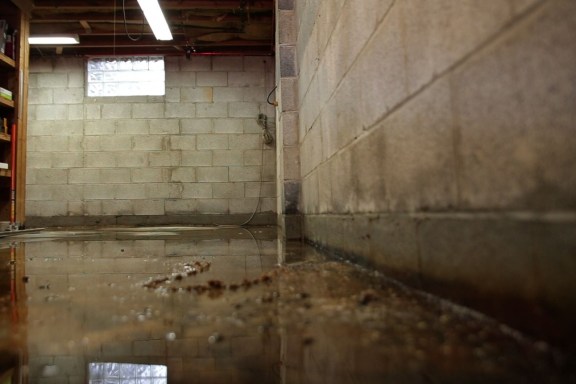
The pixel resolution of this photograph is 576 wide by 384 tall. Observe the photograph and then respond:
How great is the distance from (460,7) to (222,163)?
6.21 metres

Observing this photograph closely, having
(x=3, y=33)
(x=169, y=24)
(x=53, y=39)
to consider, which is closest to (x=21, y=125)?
(x=3, y=33)

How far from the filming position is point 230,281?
1.40m

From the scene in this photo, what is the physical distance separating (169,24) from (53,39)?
5.43ft

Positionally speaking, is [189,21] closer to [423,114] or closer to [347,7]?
[347,7]

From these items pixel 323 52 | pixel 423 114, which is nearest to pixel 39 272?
pixel 423 114

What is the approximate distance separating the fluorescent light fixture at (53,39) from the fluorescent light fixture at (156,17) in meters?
1.35

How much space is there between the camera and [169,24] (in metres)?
6.15

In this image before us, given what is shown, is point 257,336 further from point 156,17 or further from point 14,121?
point 156,17

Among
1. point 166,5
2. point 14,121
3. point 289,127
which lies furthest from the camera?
point 166,5

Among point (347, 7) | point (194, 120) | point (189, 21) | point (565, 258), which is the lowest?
point (565, 258)

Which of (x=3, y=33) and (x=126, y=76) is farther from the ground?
(x=126, y=76)

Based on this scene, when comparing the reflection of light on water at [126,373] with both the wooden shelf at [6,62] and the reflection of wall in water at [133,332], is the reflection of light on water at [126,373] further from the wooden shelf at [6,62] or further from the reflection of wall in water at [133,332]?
the wooden shelf at [6,62]

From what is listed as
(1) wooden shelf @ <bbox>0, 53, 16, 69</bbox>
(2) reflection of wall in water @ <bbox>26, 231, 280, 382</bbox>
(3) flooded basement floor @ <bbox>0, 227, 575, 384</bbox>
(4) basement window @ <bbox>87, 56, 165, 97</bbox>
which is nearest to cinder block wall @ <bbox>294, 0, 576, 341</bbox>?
(3) flooded basement floor @ <bbox>0, 227, 575, 384</bbox>

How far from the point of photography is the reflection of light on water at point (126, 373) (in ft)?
2.19
